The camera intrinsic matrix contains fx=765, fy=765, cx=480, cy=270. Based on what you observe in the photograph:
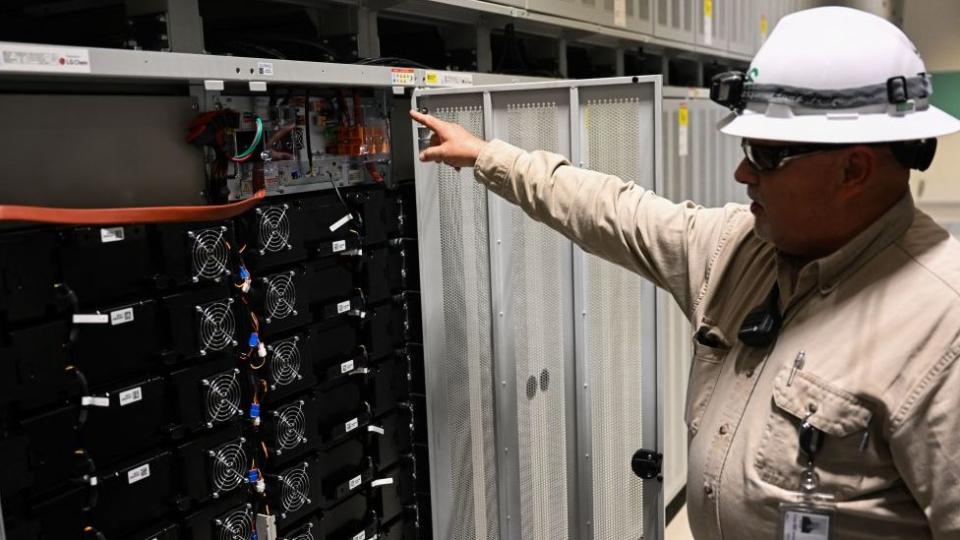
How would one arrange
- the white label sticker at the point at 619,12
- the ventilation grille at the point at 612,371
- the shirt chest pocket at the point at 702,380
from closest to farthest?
1. the shirt chest pocket at the point at 702,380
2. the ventilation grille at the point at 612,371
3. the white label sticker at the point at 619,12

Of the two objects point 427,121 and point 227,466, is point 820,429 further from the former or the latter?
point 227,466

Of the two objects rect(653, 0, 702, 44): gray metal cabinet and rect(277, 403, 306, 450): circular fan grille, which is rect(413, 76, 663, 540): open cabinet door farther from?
rect(653, 0, 702, 44): gray metal cabinet

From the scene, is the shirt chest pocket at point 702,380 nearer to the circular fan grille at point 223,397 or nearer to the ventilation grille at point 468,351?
the ventilation grille at point 468,351

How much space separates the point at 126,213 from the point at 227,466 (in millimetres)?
549

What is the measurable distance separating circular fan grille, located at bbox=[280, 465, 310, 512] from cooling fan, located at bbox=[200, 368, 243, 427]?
0.67 feet

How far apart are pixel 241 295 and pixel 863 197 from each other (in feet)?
3.74

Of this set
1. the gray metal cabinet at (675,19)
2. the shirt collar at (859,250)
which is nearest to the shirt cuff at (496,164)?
the shirt collar at (859,250)

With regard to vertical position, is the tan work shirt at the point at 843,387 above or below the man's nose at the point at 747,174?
below

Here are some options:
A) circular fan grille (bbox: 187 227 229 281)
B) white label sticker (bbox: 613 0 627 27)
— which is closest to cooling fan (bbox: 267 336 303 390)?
circular fan grille (bbox: 187 227 229 281)

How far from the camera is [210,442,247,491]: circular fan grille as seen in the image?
1.51 metres

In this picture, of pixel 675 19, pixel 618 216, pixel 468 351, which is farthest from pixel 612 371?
pixel 675 19

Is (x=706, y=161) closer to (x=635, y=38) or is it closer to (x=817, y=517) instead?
(x=635, y=38)

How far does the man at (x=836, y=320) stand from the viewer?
980 mm

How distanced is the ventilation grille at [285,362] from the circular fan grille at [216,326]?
0.13 meters
